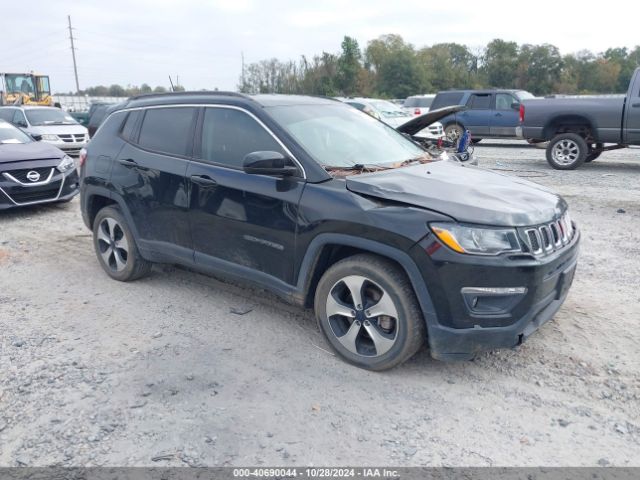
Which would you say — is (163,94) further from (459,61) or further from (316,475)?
(459,61)

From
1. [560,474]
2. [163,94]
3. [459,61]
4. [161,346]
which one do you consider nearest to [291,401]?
[161,346]

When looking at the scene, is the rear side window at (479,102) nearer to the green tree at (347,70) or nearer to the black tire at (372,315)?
the black tire at (372,315)

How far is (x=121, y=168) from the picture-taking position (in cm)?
507

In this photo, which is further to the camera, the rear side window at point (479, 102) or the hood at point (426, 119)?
the rear side window at point (479, 102)

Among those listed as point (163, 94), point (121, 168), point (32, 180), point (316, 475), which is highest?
point (163, 94)

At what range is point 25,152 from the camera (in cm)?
850

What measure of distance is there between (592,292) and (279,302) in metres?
2.85

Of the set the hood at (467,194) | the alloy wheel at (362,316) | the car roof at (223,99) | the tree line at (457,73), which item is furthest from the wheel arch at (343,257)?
the tree line at (457,73)

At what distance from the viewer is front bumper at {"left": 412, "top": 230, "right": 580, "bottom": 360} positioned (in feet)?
10.3

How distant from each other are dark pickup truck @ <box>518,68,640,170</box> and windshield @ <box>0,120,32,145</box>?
1046 centimetres

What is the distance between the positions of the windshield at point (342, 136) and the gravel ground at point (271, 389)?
1.39m

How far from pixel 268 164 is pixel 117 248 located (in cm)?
245

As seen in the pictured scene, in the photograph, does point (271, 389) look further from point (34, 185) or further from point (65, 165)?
point (65, 165)

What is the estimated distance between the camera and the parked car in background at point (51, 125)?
15.8 meters
